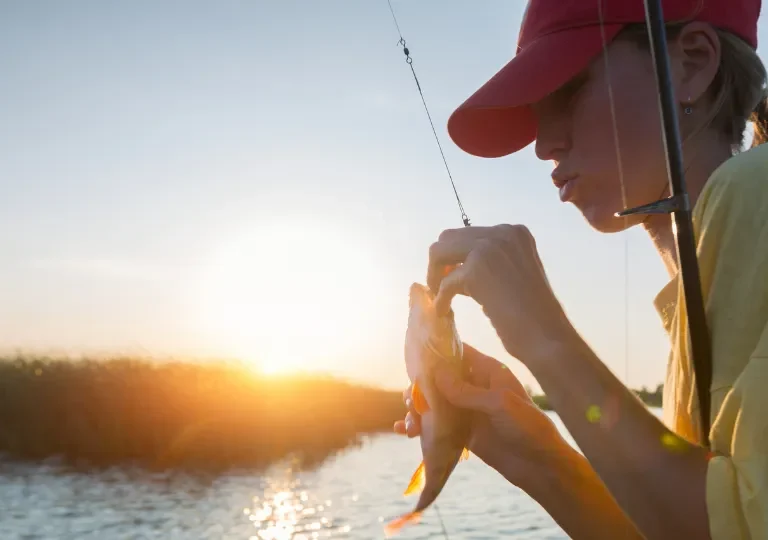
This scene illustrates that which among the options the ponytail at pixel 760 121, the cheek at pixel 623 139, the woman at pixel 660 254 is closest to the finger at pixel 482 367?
the woman at pixel 660 254

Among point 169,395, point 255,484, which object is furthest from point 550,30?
point 169,395

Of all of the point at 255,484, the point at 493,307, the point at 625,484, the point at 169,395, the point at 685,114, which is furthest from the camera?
the point at 169,395

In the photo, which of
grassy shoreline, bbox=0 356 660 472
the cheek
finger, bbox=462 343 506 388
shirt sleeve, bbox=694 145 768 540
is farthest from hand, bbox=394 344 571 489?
→ grassy shoreline, bbox=0 356 660 472

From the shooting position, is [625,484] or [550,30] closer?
[625,484]

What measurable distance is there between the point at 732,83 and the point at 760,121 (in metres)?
0.36

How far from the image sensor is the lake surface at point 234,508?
17.9 m

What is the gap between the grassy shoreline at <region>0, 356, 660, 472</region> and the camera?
2483cm

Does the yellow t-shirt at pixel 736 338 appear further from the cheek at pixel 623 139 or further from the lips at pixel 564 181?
the lips at pixel 564 181

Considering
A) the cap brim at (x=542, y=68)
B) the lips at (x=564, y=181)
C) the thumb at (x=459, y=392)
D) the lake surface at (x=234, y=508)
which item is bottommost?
the lake surface at (x=234, y=508)

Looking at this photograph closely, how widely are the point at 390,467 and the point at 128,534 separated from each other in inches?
745

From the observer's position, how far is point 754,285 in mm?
1320

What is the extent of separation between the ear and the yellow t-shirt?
0.51m

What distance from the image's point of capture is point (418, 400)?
299 centimetres

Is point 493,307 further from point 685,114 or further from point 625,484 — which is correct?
point 685,114
